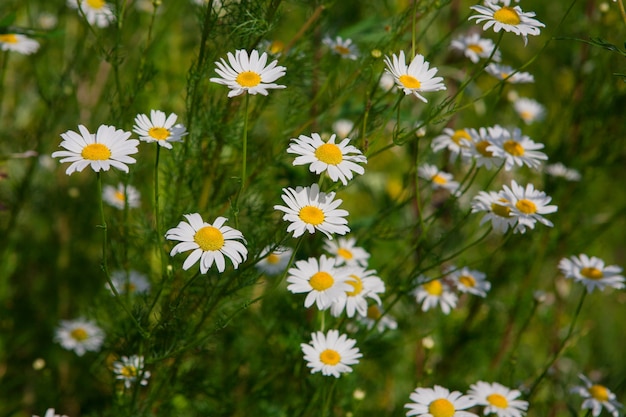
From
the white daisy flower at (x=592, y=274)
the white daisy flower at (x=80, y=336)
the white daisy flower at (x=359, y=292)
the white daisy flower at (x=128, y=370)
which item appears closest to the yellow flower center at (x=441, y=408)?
the white daisy flower at (x=359, y=292)

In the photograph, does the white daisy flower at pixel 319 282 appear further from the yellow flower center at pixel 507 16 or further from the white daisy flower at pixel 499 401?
the yellow flower center at pixel 507 16

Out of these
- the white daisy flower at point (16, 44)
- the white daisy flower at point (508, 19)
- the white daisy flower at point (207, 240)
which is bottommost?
the white daisy flower at point (207, 240)

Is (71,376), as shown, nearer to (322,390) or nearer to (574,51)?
(322,390)

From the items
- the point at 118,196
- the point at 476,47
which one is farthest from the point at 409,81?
the point at 118,196

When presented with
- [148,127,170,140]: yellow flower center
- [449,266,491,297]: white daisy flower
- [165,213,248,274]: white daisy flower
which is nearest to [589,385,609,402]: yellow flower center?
[449,266,491,297]: white daisy flower

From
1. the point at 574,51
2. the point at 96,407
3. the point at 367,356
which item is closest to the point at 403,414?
the point at 367,356

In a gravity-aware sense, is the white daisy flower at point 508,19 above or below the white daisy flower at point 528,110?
below

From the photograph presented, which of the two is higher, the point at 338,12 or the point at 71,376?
the point at 338,12
